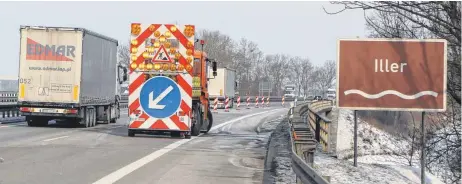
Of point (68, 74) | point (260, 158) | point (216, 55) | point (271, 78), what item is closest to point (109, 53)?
point (68, 74)

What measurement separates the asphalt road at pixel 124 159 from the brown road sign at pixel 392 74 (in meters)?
2.39

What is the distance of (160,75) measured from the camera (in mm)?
17828

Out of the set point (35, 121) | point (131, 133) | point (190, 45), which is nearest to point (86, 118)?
point (35, 121)

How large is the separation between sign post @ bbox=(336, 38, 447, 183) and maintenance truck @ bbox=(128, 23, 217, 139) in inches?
285

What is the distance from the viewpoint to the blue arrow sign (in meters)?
17.8

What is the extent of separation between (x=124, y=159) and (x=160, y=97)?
537cm

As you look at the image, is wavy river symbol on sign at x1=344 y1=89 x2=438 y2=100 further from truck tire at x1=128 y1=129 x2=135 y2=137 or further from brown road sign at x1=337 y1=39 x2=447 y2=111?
truck tire at x1=128 y1=129 x2=135 y2=137

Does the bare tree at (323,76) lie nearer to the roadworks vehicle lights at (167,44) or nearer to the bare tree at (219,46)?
the bare tree at (219,46)

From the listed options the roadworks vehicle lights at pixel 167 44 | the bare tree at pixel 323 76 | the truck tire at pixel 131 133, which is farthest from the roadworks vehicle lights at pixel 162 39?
the bare tree at pixel 323 76

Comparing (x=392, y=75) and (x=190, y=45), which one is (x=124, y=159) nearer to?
(x=392, y=75)

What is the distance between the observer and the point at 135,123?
1789 centimetres

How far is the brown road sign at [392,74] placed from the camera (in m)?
10.6

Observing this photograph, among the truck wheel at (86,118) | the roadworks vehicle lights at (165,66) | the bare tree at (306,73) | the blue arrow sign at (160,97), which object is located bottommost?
the truck wheel at (86,118)

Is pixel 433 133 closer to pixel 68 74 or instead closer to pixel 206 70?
pixel 206 70
